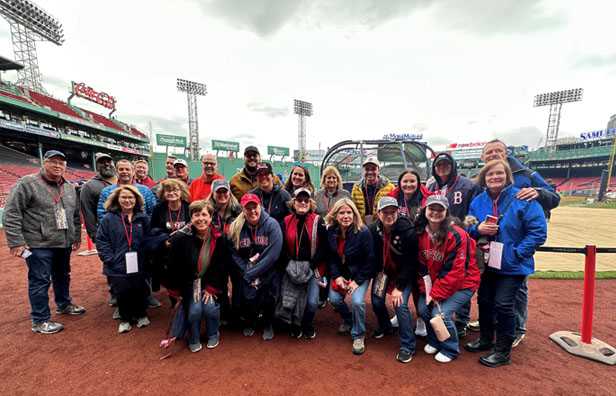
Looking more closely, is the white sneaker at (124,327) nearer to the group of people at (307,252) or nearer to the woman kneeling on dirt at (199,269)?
the group of people at (307,252)

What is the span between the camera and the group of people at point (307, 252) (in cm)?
255

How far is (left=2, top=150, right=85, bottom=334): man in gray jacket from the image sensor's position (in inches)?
116

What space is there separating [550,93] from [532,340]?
61397 mm

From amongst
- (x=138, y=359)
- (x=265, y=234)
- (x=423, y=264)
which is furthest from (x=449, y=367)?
(x=138, y=359)

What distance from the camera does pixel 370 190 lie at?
13.0 feet

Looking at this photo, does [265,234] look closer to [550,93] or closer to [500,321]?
[500,321]

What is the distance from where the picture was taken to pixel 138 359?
2639 mm

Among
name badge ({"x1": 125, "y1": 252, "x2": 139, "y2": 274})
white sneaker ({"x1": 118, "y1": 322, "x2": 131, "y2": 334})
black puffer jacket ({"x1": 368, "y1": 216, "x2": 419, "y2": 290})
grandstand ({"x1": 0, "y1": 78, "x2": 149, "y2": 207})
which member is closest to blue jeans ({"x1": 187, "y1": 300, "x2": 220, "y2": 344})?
name badge ({"x1": 125, "y1": 252, "x2": 139, "y2": 274})

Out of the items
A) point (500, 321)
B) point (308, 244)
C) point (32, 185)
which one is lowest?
point (500, 321)

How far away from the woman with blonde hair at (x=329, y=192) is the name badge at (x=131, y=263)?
2478 mm

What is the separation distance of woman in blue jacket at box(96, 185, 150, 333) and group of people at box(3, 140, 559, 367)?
13 millimetres

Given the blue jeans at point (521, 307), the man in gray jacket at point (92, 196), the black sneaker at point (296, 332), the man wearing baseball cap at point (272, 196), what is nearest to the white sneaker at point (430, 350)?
the blue jeans at point (521, 307)

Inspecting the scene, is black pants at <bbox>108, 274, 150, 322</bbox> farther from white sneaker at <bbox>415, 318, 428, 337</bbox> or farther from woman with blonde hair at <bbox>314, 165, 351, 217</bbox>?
white sneaker at <bbox>415, 318, 428, 337</bbox>

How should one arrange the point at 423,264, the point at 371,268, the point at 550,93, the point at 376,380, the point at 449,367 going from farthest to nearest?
the point at 550,93 < the point at 371,268 < the point at 423,264 < the point at 449,367 < the point at 376,380
